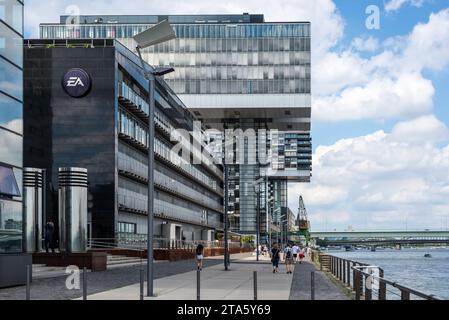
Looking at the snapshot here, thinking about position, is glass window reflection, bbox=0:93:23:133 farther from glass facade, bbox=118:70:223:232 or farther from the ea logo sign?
glass facade, bbox=118:70:223:232

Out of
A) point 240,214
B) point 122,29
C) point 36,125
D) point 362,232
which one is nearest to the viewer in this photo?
point 36,125

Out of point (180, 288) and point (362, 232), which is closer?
point (180, 288)

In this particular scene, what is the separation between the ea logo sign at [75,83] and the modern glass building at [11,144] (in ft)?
88.1

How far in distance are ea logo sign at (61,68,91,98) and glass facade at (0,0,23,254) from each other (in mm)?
26869

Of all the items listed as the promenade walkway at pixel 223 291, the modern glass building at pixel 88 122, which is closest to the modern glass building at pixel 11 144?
the promenade walkway at pixel 223 291

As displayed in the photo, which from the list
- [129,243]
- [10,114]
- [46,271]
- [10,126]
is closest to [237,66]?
[129,243]

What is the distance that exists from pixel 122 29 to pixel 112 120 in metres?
77.3

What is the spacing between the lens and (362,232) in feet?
639

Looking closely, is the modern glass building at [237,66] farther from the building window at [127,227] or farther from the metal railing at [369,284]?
the metal railing at [369,284]

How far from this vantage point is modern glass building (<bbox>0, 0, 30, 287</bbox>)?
23.5 metres

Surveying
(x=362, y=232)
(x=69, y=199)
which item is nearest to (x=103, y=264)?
(x=69, y=199)

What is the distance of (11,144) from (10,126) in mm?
614

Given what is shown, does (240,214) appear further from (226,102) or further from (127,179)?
(127,179)

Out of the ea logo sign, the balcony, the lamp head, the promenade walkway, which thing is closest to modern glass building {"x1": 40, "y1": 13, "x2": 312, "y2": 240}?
the balcony
